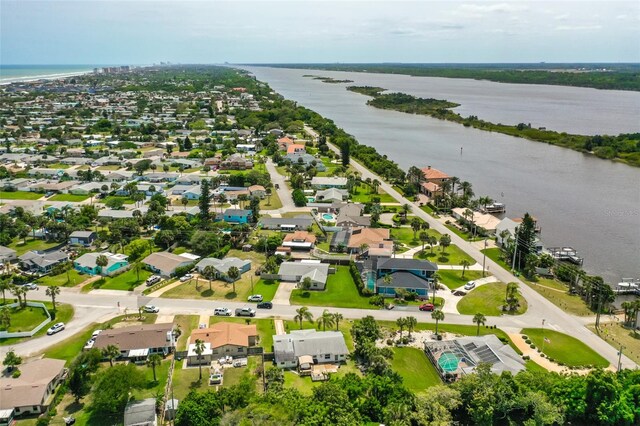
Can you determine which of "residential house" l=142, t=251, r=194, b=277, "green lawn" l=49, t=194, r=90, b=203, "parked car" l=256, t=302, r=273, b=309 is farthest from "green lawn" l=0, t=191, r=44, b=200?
"parked car" l=256, t=302, r=273, b=309

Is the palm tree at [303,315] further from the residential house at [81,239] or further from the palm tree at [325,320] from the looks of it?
the residential house at [81,239]

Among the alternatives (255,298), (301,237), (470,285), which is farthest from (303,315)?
(301,237)

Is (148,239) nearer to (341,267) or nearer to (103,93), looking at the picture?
(341,267)

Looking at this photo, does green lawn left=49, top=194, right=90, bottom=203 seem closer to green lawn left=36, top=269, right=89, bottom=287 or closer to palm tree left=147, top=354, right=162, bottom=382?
green lawn left=36, top=269, right=89, bottom=287

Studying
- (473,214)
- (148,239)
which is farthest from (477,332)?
(148,239)

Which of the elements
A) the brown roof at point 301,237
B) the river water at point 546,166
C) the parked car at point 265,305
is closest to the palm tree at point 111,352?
the parked car at point 265,305

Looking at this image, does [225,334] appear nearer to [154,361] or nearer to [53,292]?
[154,361]
